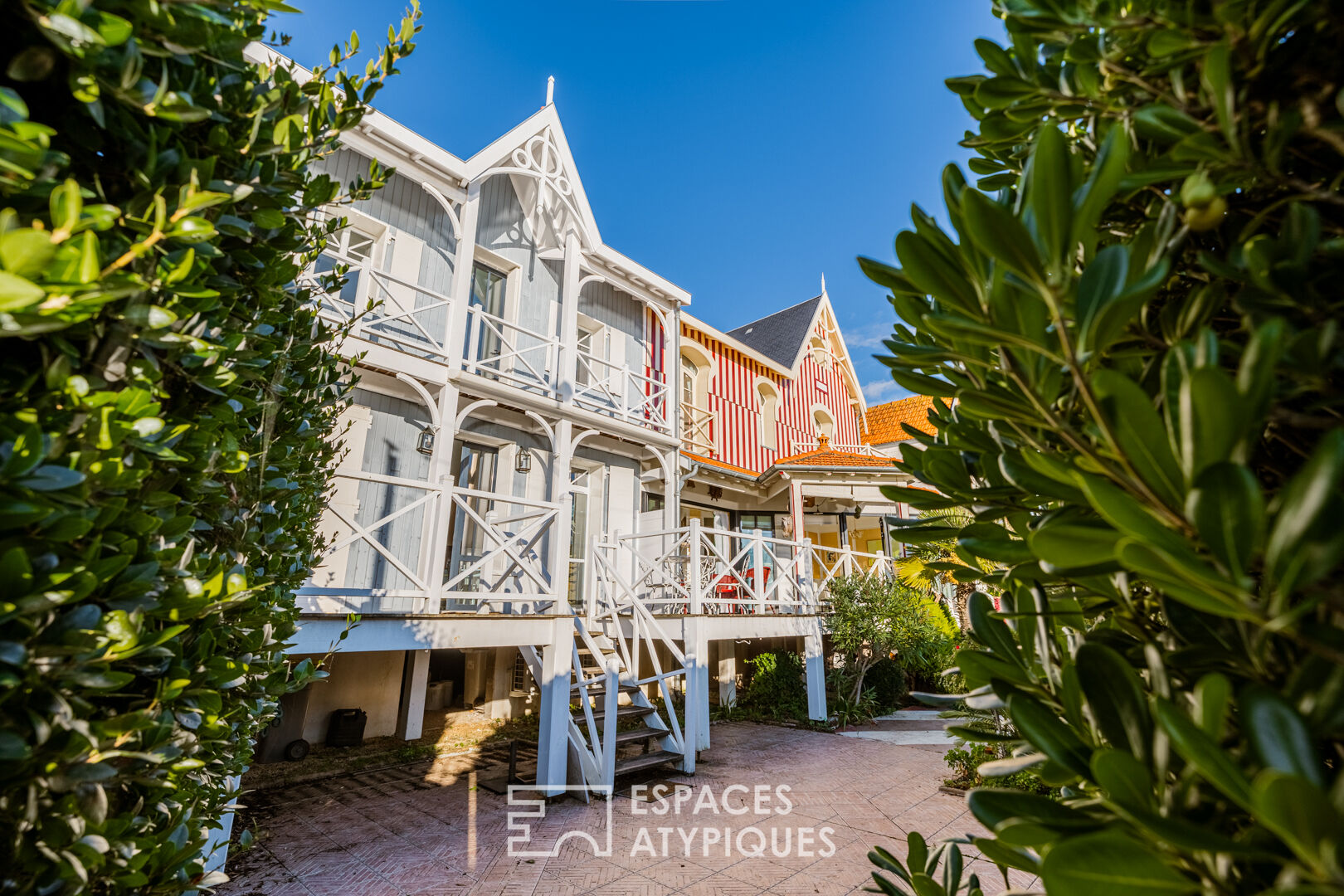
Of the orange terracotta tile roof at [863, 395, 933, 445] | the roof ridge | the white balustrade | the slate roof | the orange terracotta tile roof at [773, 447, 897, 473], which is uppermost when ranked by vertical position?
the roof ridge

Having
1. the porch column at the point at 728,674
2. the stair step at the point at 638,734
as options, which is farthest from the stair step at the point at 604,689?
the porch column at the point at 728,674

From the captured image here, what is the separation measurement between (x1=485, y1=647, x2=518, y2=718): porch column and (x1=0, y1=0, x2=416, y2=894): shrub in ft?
28.9

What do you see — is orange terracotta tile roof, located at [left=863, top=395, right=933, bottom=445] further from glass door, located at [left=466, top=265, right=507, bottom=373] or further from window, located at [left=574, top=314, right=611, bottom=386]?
glass door, located at [left=466, top=265, right=507, bottom=373]

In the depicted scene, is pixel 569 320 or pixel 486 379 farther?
pixel 569 320

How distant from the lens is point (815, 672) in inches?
379

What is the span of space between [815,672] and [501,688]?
5228mm

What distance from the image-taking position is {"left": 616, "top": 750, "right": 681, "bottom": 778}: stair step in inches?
236

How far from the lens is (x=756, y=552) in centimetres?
912

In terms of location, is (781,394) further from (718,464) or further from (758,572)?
(758,572)

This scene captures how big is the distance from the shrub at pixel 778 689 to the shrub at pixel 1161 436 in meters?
10.2

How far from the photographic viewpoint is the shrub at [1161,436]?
46 cm

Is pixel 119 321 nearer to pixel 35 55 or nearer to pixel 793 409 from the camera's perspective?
pixel 35 55

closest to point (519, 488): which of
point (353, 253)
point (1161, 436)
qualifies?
point (353, 253)

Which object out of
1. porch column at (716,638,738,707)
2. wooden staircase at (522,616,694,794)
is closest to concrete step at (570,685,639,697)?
wooden staircase at (522,616,694,794)
